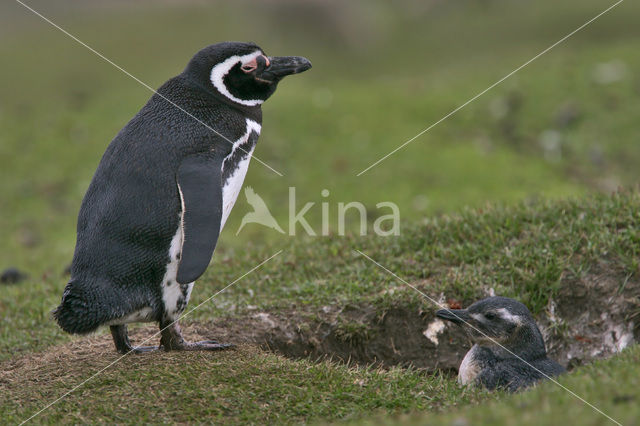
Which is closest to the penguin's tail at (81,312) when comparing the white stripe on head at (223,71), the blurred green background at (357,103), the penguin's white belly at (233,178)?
the penguin's white belly at (233,178)

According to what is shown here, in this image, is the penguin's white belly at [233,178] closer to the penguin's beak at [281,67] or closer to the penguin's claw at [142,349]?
the penguin's beak at [281,67]

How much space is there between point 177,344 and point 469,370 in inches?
74.8

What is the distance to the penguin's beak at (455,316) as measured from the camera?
196 inches

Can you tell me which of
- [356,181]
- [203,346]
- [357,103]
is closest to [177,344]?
[203,346]

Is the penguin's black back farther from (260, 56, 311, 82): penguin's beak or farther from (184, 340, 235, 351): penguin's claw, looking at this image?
(260, 56, 311, 82): penguin's beak

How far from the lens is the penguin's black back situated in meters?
4.50

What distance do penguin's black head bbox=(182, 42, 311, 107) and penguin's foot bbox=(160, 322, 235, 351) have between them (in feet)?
5.20

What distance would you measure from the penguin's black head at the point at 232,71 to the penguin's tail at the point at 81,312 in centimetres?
161

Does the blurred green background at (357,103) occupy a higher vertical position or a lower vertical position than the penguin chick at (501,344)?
higher

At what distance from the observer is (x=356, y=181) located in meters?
12.1

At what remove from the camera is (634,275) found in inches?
226

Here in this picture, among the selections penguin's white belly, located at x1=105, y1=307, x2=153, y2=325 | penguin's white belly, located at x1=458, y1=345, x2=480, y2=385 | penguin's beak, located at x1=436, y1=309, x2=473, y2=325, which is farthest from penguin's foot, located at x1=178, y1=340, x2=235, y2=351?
penguin's white belly, located at x1=458, y1=345, x2=480, y2=385

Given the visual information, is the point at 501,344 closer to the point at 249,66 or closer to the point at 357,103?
the point at 249,66

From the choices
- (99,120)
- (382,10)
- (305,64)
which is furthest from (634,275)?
(382,10)
